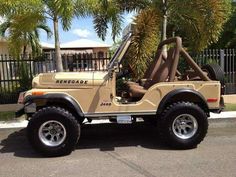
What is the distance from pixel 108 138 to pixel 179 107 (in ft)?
5.83

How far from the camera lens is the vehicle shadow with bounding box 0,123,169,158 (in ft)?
26.1

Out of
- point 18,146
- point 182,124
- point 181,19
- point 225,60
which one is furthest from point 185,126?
point 225,60

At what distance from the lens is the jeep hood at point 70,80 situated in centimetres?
766

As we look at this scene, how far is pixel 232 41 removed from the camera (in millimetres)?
23516

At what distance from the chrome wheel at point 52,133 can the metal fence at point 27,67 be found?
6.08 m

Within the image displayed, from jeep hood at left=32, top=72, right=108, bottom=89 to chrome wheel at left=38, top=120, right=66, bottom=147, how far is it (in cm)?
68

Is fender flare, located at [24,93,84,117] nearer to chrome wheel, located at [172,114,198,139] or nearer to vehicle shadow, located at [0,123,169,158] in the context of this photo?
vehicle shadow, located at [0,123,169,158]

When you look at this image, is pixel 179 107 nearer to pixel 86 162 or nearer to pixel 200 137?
pixel 200 137

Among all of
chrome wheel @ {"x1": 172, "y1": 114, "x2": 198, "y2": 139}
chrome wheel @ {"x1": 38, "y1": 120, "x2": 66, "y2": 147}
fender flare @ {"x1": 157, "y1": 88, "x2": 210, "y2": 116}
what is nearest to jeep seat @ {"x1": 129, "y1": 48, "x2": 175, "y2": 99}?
fender flare @ {"x1": 157, "y1": 88, "x2": 210, "y2": 116}

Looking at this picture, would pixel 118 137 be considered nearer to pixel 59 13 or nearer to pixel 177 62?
pixel 177 62

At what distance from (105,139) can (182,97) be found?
1.80 meters

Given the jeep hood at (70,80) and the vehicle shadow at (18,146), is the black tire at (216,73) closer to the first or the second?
the jeep hood at (70,80)

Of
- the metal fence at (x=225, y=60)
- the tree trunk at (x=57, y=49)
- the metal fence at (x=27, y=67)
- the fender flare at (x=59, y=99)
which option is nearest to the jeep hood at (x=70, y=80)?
the fender flare at (x=59, y=99)

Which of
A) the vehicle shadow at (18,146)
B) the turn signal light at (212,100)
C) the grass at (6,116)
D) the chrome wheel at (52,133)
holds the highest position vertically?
the turn signal light at (212,100)
